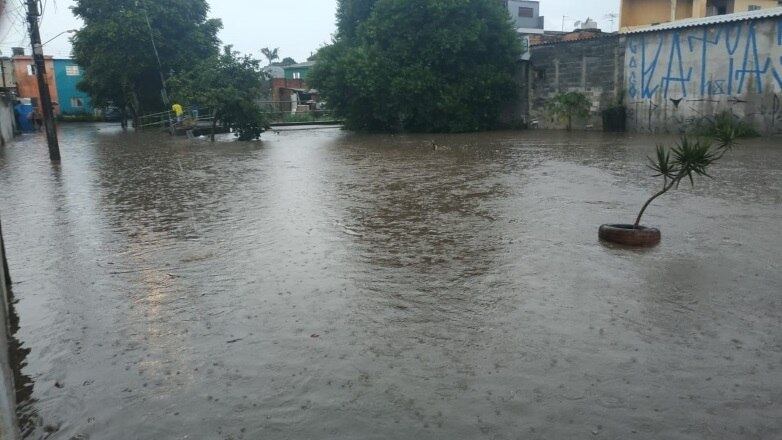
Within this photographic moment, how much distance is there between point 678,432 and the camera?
320 centimetres

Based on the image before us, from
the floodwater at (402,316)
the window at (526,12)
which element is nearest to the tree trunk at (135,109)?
the floodwater at (402,316)

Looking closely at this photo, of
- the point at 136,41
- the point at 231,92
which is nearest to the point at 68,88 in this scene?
the point at 136,41

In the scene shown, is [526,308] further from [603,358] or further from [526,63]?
[526,63]

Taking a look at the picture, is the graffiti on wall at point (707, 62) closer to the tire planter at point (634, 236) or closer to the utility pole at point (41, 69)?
the tire planter at point (634, 236)

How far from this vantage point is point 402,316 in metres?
4.85

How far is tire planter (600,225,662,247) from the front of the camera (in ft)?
22.1

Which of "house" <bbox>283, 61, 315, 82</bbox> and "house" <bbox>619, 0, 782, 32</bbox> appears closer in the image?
"house" <bbox>619, 0, 782, 32</bbox>

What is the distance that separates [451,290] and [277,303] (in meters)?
1.49

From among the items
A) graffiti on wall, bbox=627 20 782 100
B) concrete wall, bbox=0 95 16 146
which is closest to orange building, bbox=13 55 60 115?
concrete wall, bbox=0 95 16 146

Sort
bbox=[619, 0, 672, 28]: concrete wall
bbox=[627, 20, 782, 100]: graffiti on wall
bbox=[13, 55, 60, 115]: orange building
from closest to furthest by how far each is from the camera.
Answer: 1. bbox=[627, 20, 782, 100]: graffiti on wall
2. bbox=[619, 0, 672, 28]: concrete wall
3. bbox=[13, 55, 60, 115]: orange building

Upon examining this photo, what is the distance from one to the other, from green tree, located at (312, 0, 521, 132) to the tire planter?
2013cm

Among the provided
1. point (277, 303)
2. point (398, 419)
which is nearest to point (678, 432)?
point (398, 419)

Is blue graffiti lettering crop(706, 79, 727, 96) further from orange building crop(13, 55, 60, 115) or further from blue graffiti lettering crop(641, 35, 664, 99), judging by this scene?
orange building crop(13, 55, 60, 115)

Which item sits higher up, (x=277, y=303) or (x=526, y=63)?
(x=526, y=63)
